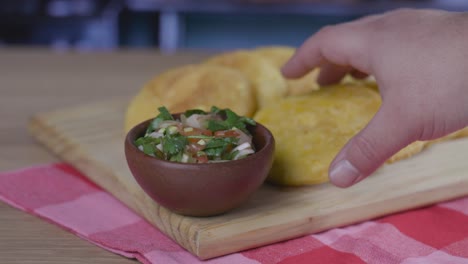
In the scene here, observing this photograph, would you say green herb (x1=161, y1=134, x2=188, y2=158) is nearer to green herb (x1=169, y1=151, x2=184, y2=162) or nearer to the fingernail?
green herb (x1=169, y1=151, x2=184, y2=162)

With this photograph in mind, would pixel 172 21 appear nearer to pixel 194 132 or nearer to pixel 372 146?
pixel 194 132

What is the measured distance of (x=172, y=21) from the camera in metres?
4.52

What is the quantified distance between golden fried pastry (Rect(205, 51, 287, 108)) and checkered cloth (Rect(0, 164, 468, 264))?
541 millimetres

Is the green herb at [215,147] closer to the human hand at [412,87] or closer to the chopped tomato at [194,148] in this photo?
the chopped tomato at [194,148]

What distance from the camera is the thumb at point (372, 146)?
1384 millimetres

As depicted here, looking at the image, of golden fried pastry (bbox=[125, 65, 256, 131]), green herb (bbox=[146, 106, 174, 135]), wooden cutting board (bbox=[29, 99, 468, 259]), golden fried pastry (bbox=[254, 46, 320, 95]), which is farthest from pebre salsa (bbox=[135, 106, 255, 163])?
golden fried pastry (bbox=[254, 46, 320, 95])

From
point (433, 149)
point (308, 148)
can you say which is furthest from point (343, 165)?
point (433, 149)

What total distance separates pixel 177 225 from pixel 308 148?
0.38 metres

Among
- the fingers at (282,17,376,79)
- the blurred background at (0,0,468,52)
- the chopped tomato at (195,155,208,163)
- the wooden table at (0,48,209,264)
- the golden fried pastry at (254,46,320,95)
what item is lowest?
the blurred background at (0,0,468,52)

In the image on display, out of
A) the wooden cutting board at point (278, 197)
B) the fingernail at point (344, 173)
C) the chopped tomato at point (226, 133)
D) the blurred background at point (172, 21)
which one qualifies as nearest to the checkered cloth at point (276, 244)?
the wooden cutting board at point (278, 197)

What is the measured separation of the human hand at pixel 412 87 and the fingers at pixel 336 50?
0.15 ft

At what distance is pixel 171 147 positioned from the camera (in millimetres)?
1371

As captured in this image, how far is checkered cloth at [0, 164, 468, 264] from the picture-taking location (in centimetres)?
138

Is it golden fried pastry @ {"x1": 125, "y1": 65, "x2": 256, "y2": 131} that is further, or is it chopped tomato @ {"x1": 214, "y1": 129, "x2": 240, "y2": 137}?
golden fried pastry @ {"x1": 125, "y1": 65, "x2": 256, "y2": 131}
